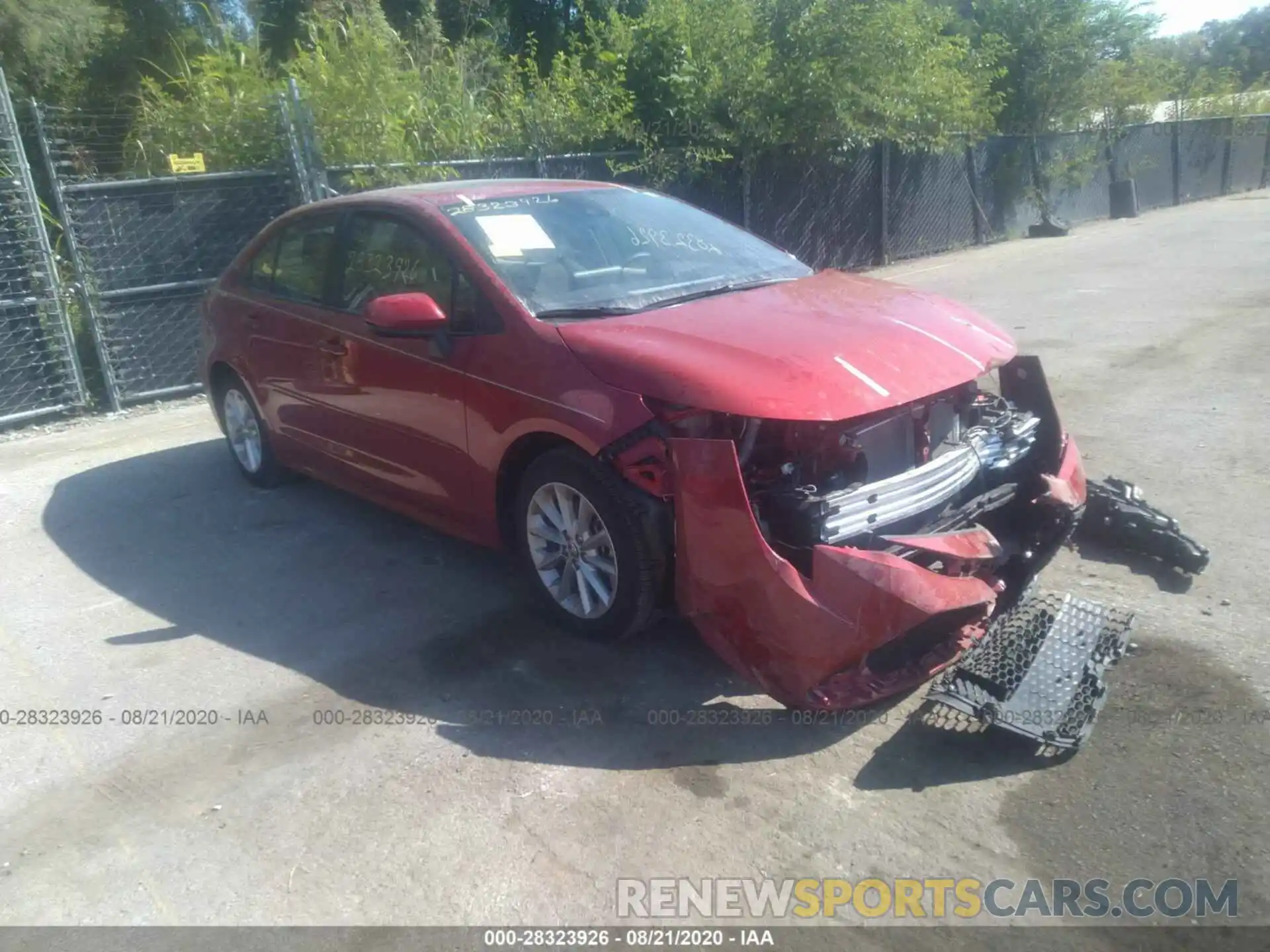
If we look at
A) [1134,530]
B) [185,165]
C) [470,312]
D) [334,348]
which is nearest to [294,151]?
[185,165]

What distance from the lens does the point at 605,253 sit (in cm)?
487

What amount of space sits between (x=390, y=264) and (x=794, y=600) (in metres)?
2.68

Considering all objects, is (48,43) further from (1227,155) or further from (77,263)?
(1227,155)

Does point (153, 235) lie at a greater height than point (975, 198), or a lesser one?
greater

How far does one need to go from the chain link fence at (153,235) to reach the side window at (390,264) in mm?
4545

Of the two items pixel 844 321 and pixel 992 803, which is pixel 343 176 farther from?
pixel 992 803

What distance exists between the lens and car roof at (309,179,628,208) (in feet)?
16.5

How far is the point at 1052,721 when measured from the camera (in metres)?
3.56

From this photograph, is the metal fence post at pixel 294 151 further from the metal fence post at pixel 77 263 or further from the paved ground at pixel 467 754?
the paved ground at pixel 467 754

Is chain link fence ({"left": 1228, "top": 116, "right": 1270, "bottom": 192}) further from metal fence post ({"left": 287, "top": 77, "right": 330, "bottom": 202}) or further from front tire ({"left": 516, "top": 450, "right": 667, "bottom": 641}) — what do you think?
front tire ({"left": 516, "top": 450, "right": 667, "bottom": 641})

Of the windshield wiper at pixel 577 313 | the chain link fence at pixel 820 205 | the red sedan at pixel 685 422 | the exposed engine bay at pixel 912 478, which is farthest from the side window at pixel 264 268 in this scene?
the chain link fence at pixel 820 205

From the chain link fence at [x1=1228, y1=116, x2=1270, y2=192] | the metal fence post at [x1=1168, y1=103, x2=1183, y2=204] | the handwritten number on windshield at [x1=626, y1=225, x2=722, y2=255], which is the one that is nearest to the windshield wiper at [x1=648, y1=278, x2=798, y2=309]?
the handwritten number on windshield at [x1=626, y1=225, x2=722, y2=255]

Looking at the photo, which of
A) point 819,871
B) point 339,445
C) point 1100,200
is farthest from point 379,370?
point 1100,200

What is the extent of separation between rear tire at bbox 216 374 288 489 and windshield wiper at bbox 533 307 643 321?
2576 mm
